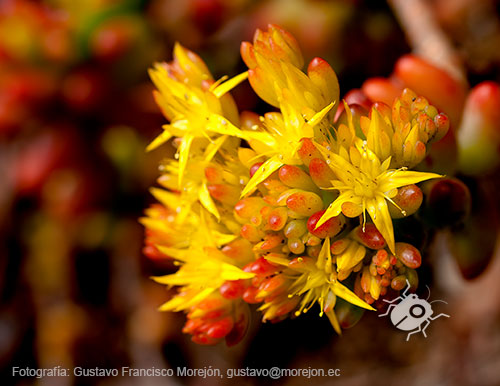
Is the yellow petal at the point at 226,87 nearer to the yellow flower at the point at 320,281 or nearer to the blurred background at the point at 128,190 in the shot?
the yellow flower at the point at 320,281

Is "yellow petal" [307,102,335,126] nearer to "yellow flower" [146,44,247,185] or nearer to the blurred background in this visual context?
"yellow flower" [146,44,247,185]

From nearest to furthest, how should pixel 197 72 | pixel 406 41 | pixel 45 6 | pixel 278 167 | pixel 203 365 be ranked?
pixel 278 167
pixel 197 72
pixel 406 41
pixel 203 365
pixel 45 6

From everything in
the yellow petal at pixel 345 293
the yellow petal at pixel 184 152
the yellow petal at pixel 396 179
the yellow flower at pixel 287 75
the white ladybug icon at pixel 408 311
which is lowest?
the white ladybug icon at pixel 408 311

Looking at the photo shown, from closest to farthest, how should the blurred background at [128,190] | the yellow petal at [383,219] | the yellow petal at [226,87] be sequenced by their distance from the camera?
the yellow petal at [383,219] → the yellow petal at [226,87] → the blurred background at [128,190]

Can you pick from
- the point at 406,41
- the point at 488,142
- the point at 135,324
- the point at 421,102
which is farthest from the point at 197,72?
the point at 135,324

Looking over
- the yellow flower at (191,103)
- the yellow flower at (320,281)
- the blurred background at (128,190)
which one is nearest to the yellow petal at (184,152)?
the yellow flower at (191,103)

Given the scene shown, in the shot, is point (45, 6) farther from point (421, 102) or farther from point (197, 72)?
point (421, 102)

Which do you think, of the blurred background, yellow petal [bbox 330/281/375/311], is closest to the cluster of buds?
yellow petal [bbox 330/281/375/311]
